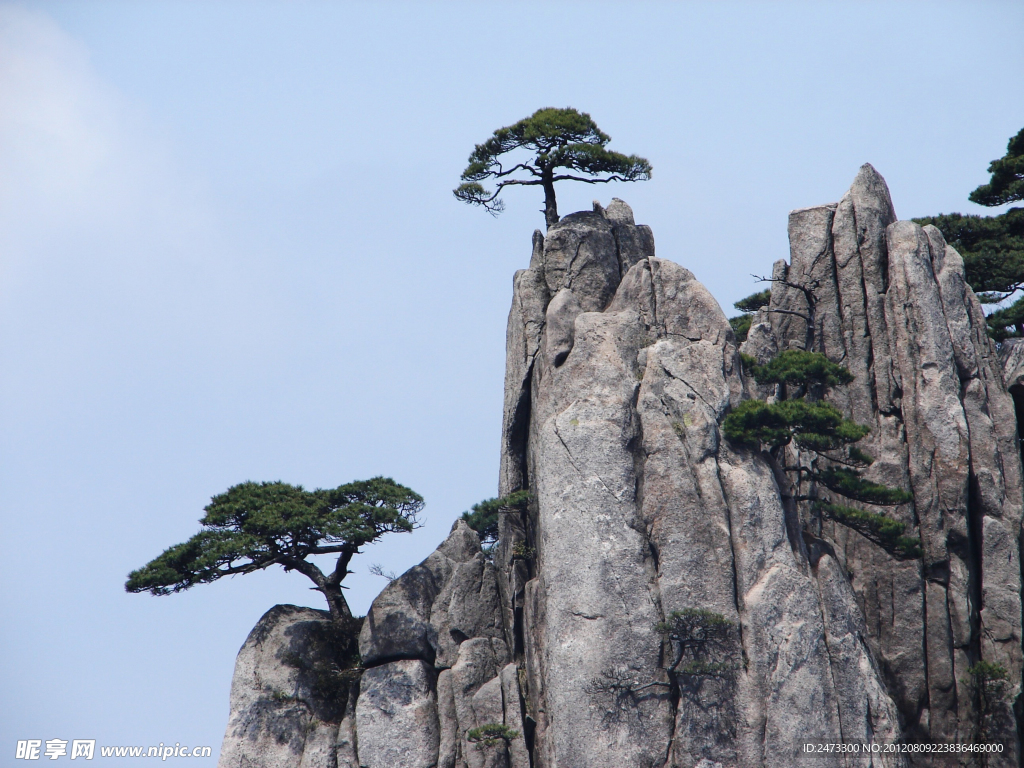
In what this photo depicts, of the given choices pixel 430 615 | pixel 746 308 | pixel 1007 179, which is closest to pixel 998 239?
pixel 1007 179

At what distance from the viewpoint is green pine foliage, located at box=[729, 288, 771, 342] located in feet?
183

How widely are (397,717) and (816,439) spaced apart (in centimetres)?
2066

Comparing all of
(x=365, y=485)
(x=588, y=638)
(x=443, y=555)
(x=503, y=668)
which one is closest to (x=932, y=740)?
(x=588, y=638)

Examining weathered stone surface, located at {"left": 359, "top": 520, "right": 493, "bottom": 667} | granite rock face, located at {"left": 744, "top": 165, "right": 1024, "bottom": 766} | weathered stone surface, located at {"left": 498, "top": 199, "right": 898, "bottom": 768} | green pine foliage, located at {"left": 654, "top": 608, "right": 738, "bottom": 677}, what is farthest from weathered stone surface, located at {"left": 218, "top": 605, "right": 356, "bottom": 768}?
granite rock face, located at {"left": 744, "top": 165, "right": 1024, "bottom": 766}

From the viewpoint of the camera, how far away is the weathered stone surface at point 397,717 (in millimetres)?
42125

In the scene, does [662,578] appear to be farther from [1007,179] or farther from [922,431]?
[1007,179]

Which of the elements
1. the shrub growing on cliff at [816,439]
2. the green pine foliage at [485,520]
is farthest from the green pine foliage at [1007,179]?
the green pine foliage at [485,520]

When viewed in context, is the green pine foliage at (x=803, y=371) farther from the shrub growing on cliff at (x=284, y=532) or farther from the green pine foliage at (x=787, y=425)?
the shrub growing on cliff at (x=284, y=532)

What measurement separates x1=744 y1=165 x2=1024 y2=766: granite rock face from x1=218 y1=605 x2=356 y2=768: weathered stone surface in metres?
22.9

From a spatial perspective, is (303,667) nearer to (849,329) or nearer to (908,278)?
(849,329)

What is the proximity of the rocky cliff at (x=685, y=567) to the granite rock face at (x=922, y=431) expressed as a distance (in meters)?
0.10

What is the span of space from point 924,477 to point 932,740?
35.2 feet

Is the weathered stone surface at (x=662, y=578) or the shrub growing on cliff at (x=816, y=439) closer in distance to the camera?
the weathered stone surface at (x=662, y=578)

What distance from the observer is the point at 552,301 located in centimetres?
4678
